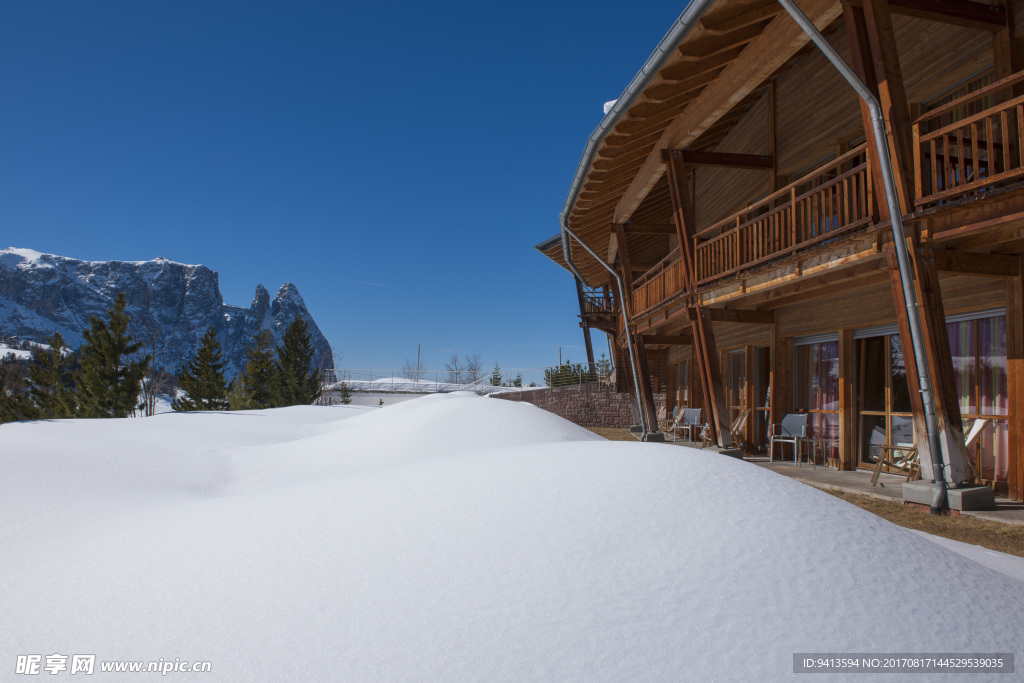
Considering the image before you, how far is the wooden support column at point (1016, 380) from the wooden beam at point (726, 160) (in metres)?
4.30

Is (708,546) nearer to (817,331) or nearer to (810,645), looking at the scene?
(810,645)

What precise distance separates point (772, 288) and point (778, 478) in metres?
5.22

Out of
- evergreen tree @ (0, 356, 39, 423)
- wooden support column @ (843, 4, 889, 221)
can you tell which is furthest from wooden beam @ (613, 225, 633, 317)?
evergreen tree @ (0, 356, 39, 423)

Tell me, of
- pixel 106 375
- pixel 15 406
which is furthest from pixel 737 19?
pixel 15 406

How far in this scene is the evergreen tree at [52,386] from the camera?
76.4ft

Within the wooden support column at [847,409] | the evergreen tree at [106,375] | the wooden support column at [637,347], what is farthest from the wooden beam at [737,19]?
the evergreen tree at [106,375]

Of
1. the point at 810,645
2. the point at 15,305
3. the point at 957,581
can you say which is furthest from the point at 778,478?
the point at 15,305

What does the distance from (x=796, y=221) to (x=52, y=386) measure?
30.0m

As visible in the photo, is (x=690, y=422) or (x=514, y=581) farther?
(x=690, y=422)

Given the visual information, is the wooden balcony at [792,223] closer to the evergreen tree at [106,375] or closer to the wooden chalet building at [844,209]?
the wooden chalet building at [844,209]

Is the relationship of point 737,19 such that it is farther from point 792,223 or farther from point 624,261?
point 624,261

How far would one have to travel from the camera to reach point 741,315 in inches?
380

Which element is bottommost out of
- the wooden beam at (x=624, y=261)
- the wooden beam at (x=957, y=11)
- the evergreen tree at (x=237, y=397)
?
the evergreen tree at (x=237, y=397)

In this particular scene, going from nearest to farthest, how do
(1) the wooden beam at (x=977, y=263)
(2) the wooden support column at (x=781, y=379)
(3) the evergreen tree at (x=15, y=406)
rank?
(1) the wooden beam at (x=977, y=263) → (2) the wooden support column at (x=781, y=379) → (3) the evergreen tree at (x=15, y=406)
